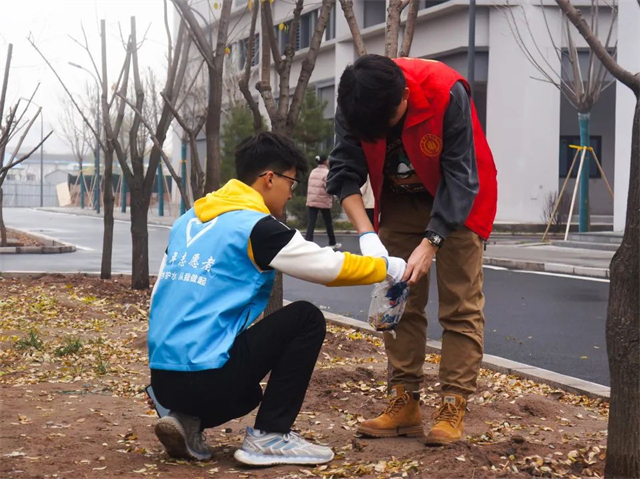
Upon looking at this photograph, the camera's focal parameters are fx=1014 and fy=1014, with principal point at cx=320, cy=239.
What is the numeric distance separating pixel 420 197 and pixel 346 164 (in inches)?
14.6

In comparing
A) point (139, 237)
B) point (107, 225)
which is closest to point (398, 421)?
point (139, 237)

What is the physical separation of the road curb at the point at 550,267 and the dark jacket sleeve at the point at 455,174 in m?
10.7

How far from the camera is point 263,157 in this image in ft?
13.8

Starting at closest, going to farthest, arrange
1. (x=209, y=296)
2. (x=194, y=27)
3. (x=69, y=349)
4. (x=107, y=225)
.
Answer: (x=209, y=296) → (x=69, y=349) → (x=194, y=27) → (x=107, y=225)

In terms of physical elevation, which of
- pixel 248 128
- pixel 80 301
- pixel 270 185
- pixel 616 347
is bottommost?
pixel 80 301

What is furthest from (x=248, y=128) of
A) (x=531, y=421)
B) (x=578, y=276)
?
(x=531, y=421)

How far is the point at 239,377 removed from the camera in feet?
13.1

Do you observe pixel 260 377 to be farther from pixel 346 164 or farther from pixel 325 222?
pixel 325 222

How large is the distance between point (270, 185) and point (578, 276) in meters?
11.2

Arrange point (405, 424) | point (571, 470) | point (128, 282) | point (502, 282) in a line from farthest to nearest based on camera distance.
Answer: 1. point (502, 282)
2. point (128, 282)
3. point (405, 424)
4. point (571, 470)

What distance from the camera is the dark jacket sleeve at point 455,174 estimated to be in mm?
4219

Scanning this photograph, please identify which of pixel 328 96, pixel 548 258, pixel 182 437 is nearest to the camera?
pixel 182 437

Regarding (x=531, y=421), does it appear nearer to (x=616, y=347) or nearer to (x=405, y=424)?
(x=405, y=424)

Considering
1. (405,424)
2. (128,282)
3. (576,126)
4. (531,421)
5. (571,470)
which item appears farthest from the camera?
(576,126)
